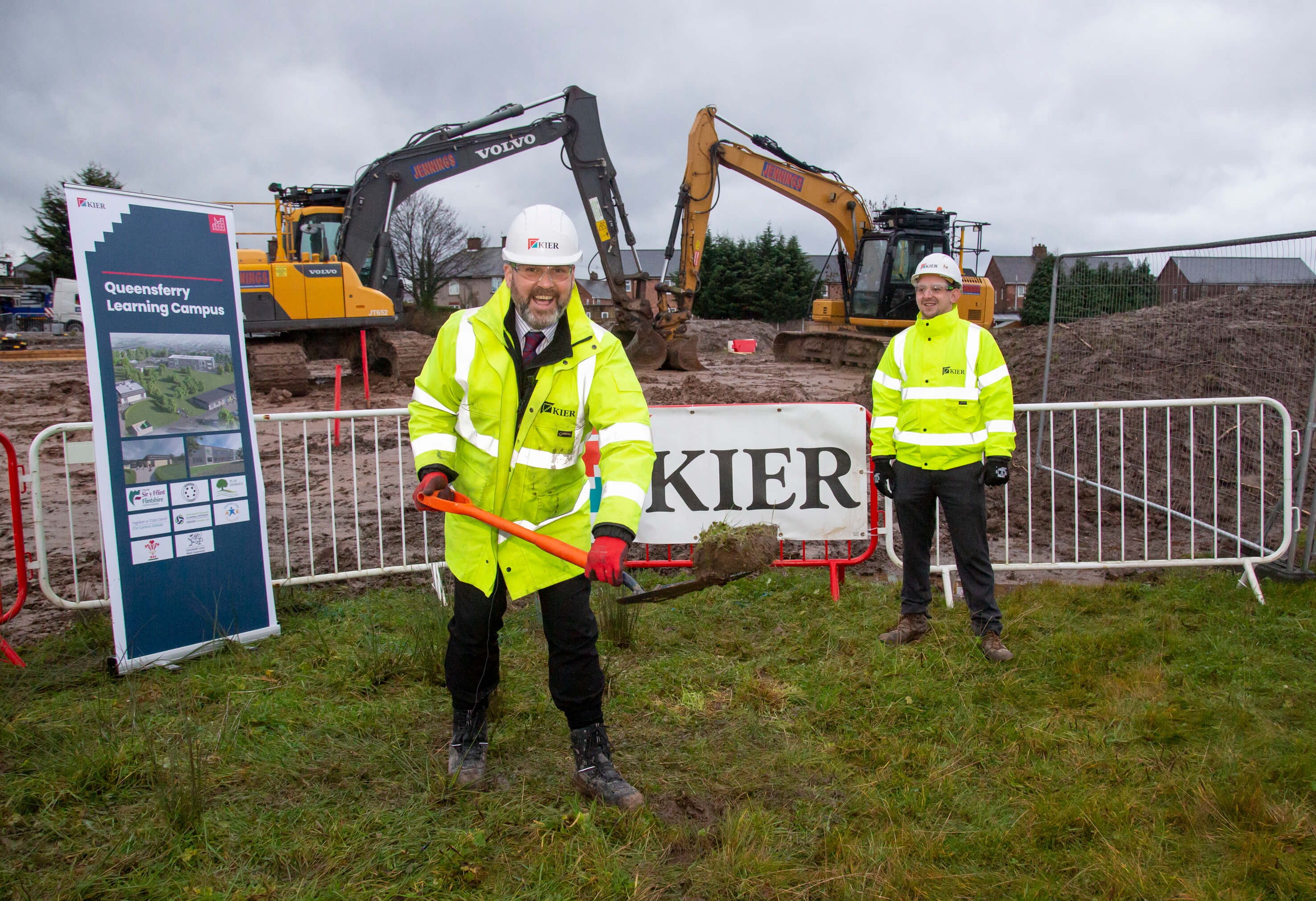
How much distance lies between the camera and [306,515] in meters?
7.90

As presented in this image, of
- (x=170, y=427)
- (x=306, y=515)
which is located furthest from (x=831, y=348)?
(x=170, y=427)

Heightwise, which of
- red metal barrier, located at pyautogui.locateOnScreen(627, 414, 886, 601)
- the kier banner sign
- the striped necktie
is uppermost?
the striped necktie

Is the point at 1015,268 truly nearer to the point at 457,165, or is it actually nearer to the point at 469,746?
the point at 457,165

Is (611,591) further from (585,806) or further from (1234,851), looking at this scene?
(1234,851)

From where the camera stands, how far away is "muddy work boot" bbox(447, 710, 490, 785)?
3.34 meters

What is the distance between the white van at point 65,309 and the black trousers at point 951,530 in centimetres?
4003

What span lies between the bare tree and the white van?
13734mm

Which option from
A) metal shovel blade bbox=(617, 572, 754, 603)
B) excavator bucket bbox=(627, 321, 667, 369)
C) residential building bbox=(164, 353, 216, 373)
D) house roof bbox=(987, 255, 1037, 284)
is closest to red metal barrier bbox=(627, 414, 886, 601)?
metal shovel blade bbox=(617, 572, 754, 603)

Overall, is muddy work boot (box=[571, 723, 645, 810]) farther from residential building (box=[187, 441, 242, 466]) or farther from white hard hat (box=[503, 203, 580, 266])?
residential building (box=[187, 441, 242, 466])

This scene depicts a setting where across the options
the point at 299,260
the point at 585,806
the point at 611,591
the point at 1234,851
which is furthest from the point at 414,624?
the point at 299,260

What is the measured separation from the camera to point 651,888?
8.99 ft

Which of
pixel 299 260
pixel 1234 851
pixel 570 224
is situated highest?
pixel 299 260

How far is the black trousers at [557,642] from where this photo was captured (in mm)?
3184

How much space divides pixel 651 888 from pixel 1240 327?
997 centimetres
